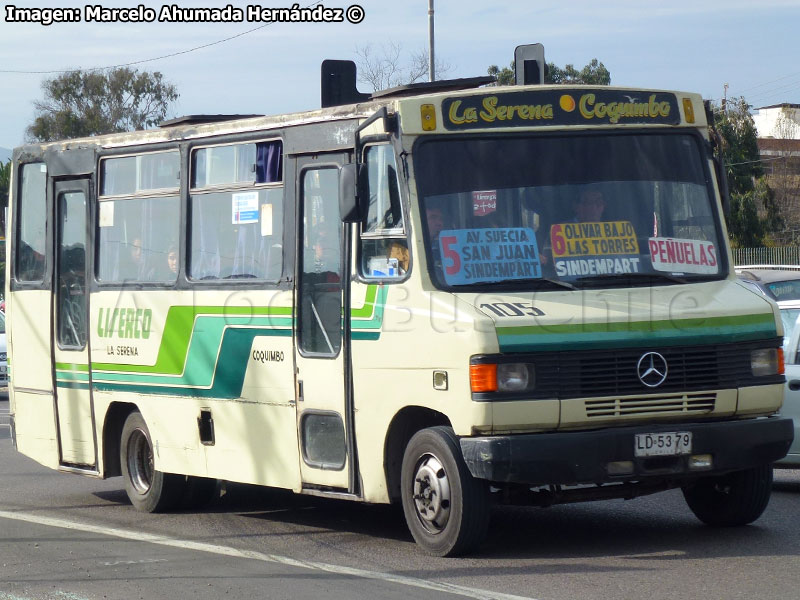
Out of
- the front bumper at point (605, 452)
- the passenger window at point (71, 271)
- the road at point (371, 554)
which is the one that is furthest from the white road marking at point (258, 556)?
the passenger window at point (71, 271)

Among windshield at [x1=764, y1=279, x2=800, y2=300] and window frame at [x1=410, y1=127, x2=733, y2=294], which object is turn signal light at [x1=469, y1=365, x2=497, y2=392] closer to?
window frame at [x1=410, y1=127, x2=733, y2=294]

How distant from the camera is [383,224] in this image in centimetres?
850

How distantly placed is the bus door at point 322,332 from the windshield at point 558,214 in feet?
3.01

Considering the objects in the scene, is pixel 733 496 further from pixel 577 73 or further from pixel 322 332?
pixel 577 73

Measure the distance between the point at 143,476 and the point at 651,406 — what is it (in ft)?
16.1

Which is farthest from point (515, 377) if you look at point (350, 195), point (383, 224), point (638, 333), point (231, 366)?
point (231, 366)

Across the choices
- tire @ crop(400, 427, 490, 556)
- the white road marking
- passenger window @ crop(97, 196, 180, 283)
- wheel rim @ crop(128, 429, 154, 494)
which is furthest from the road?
passenger window @ crop(97, 196, 180, 283)

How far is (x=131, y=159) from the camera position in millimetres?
11305

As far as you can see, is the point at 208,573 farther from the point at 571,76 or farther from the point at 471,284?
the point at 571,76

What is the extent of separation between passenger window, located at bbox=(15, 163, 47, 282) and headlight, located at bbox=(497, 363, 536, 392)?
230 inches

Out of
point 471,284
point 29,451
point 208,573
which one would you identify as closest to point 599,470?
point 471,284

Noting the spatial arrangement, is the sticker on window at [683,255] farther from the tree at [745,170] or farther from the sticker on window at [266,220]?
the tree at [745,170]

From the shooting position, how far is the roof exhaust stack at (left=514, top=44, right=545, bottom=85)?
12.3 m

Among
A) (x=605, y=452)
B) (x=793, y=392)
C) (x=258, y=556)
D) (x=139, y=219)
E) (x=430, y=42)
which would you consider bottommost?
(x=258, y=556)
